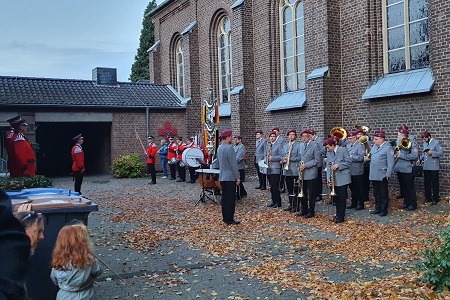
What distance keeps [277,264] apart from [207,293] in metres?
1.49

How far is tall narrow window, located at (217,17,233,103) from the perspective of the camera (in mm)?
23219

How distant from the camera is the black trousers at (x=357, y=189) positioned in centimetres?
1148

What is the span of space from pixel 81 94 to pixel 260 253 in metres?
19.1

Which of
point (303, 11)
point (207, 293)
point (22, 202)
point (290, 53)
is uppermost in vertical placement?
point (303, 11)

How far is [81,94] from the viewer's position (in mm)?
24172

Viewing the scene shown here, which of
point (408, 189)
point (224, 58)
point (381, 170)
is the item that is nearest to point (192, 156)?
point (381, 170)

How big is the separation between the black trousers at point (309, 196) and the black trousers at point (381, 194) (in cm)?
148

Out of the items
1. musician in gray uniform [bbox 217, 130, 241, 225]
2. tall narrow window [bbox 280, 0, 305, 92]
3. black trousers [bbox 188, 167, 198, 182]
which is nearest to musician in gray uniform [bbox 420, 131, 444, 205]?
musician in gray uniform [bbox 217, 130, 241, 225]

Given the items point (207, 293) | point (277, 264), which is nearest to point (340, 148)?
point (277, 264)

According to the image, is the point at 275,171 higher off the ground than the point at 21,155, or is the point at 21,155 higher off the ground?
the point at 21,155

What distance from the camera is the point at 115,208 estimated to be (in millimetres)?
13039

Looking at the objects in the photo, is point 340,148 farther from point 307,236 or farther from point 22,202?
point 22,202

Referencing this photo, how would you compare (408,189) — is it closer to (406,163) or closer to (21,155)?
(406,163)

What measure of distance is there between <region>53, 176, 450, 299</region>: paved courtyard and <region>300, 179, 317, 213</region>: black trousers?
0.35 metres
